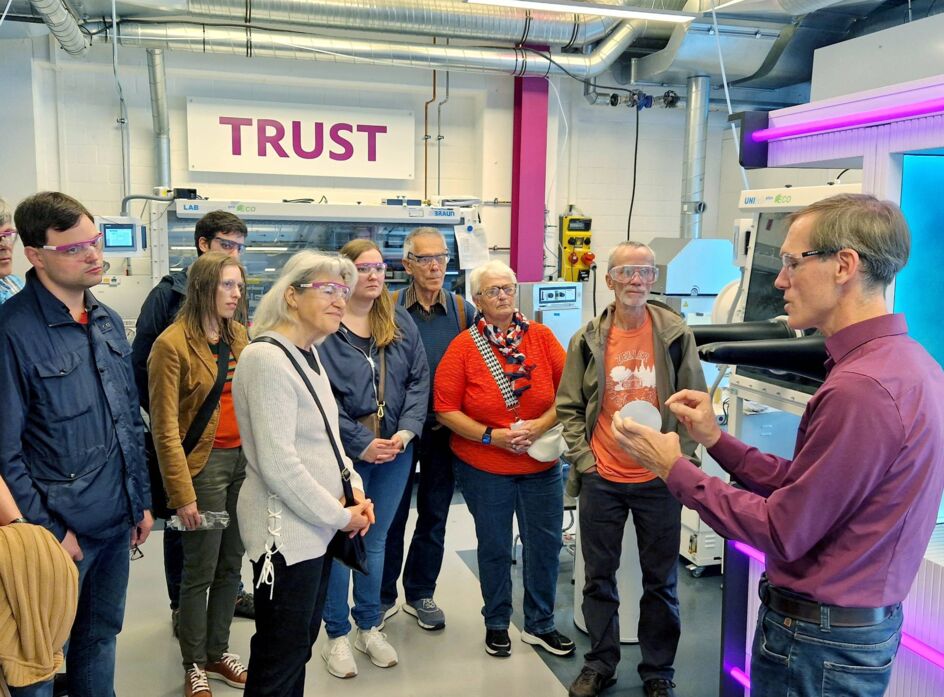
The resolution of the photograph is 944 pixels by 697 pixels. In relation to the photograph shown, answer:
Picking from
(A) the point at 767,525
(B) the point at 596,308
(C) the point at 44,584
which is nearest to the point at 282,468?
(C) the point at 44,584

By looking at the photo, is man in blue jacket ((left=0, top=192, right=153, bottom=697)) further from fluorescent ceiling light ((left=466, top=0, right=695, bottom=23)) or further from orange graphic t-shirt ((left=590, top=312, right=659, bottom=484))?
fluorescent ceiling light ((left=466, top=0, right=695, bottom=23))

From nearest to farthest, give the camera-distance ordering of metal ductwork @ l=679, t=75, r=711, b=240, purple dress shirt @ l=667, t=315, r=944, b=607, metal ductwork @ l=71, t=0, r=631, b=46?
purple dress shirt @ l=667, t=315, r=944, b=607 < metal ductwork @ l=71, t=0, r=631, b=46 < metal ductwork @ l=679, t=75, r=711, b=240

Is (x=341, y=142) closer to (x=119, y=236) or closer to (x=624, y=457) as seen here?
(x=119, y=236)

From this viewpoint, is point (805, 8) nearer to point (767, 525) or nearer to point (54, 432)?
point (767, 525)

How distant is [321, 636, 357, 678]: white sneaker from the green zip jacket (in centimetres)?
98

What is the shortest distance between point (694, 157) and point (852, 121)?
4.64 meters

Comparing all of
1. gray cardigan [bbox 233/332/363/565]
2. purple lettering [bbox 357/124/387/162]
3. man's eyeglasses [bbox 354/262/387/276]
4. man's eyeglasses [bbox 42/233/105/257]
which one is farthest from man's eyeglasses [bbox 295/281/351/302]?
purple lettering [bbox 357/124/387/162]

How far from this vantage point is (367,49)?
527cm

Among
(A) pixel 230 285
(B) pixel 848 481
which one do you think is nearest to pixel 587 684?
(B) pixel 848 481

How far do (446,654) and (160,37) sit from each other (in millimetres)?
4239

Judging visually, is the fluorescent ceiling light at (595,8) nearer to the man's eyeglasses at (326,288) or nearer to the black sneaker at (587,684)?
the man's eyeglasses at (326,288)

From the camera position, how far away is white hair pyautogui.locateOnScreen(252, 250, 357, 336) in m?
1.94

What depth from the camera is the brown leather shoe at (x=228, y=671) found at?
2.57 metres

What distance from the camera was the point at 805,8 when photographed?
4500mm
